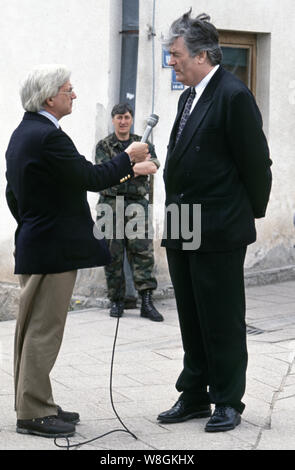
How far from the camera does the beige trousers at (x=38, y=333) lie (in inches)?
181

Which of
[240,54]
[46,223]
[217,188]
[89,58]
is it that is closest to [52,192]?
[46,223]

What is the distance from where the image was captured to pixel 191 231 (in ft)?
15.4

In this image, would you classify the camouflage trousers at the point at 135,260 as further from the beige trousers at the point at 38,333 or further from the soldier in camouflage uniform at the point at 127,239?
the beige trousers at the point at 38,333

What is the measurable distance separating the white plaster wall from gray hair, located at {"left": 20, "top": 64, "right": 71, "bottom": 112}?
3.91m

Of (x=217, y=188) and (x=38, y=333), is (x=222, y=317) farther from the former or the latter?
(x=38, y=333)

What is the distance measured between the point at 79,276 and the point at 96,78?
185cm

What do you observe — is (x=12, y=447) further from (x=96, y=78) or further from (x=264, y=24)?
(x=264, y=24)

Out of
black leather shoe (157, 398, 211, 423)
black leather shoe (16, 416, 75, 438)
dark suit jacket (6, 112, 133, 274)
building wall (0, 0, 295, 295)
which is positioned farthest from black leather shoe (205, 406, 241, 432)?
building wall (0, 0, 295, 295)

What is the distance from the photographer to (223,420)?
15.4ft

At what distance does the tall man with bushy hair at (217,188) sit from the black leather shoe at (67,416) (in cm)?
71

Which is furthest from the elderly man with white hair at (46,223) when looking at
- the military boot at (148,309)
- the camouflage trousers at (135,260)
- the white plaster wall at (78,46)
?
the white plaster wall at (78,46)

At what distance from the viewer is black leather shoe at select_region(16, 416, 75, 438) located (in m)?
4.62

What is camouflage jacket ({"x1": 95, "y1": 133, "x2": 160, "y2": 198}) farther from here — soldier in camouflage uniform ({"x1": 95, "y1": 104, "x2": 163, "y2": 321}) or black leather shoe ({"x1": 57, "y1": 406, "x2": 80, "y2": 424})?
black leather shoe ({"x1": 57, "y1": 406, "x2": 80, "y2": 424})
